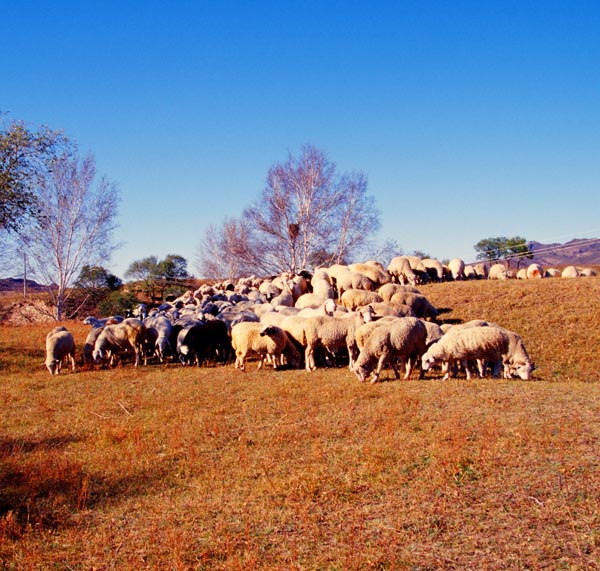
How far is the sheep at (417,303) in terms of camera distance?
61.4 ft

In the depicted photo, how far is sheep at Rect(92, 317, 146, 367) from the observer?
1577cm

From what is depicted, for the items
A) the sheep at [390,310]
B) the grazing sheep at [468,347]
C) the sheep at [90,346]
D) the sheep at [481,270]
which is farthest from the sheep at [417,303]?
the sheep at [481,270]

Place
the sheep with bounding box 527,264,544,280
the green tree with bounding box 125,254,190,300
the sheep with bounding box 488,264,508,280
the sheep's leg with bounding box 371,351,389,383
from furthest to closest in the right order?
the green tree with bounding box 125,254,190,300
the sheep with bounding box 488,264,508,280
the sheep with bounding box 527,264,544,280
the sheep's leg with bounding box 371,351,389,383

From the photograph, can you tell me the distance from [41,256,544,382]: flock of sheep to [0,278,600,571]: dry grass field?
1.03 meters

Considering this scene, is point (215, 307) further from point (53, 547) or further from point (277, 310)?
point (53, 547)

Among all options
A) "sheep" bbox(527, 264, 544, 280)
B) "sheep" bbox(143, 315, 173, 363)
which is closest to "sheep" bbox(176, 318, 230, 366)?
"sheep" bbox(143, 315, 173, 363)

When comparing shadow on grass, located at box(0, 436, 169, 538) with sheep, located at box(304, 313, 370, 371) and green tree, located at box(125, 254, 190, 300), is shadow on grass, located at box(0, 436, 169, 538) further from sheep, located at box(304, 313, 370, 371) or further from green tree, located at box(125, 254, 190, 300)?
green tree, located at box(125, 254, 190, 300)

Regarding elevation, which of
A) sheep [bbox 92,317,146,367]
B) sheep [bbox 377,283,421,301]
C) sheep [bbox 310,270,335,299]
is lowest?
sheep [bbox 92,317,146,367]

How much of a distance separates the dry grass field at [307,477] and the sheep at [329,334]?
206cm

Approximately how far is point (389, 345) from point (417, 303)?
736cm

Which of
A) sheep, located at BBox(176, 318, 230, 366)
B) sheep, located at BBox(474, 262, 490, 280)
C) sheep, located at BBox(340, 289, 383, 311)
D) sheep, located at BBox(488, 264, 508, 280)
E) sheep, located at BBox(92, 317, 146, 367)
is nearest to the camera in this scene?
sheep, located at BBox(176, 318, 230, 366)

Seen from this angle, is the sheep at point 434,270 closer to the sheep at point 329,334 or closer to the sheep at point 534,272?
the sheep at point 534,272

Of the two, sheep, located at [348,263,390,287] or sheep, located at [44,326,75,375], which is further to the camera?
sheep, located at [348,263,390,287]

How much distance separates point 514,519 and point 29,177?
17.9 meters
